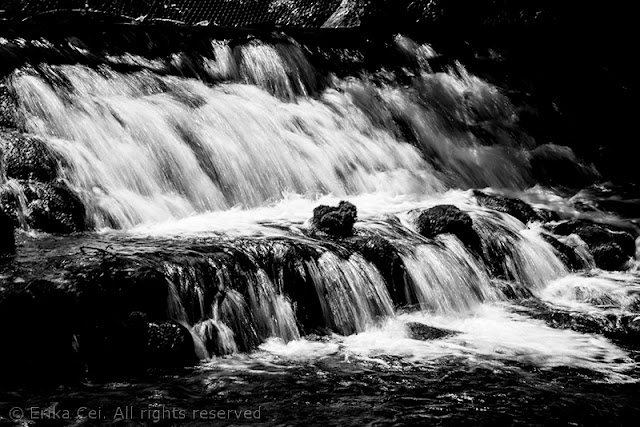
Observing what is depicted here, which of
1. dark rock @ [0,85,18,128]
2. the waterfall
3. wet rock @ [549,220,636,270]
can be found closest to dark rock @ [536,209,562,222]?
wet rock @ [549,220,636,270]

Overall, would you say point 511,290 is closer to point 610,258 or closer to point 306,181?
point 610,258

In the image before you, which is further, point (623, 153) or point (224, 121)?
point (623, 153)

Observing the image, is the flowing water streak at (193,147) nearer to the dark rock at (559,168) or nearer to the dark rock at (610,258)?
the dark rock at (559,168)

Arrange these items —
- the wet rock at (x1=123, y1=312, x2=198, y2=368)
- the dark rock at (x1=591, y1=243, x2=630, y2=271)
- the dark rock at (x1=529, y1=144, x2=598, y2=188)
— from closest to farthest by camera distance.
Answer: the wet rock at (x1=123, y1=312, x2=198, y2=368), the dark rock at (x1=591, y1=243, x2=630, y2=271), the dark rock at (x1=529, y1=144, x2=598, y2=188)

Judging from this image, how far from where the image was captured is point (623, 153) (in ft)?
53.0

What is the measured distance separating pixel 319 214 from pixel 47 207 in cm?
299

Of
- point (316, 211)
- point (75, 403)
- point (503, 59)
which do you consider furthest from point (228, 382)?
point (503, 59)

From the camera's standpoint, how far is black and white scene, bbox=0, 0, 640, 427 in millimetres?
6191

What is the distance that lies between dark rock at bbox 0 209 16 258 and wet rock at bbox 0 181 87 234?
3.54ft

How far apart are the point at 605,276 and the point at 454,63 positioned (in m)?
7.74

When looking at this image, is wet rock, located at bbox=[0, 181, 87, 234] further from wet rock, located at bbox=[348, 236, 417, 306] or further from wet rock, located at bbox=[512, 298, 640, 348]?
wet rock, located at bbox=[512, 298, 640, 348]

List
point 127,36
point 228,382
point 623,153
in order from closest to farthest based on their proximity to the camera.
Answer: point 228,382 → point 127,36 → point 623,153

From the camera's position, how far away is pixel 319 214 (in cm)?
926

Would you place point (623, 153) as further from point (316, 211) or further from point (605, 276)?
point (316, 211)
